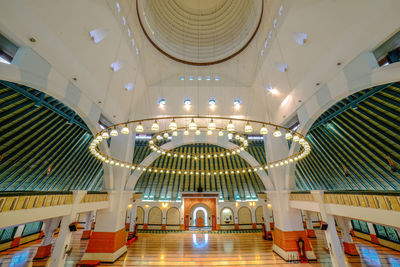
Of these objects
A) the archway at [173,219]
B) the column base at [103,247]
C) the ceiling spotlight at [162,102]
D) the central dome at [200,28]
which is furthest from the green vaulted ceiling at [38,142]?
the archway at [173,219]

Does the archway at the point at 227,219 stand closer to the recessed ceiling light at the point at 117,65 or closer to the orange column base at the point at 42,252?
the orange column base at the point at 42,252

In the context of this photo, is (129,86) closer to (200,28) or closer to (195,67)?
(195,67)

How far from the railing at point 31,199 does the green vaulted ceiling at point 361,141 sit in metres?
14.0

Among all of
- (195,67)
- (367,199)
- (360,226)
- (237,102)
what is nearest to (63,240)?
(195,67)

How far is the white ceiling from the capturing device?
195 inches

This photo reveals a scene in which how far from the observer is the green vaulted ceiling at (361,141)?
816cm

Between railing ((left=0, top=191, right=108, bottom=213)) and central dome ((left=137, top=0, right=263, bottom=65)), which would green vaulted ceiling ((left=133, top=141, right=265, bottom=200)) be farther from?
railing ((left=0, top=191, right=108, bottom=213))

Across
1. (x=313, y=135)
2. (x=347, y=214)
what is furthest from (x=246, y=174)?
(x=347, y=214)

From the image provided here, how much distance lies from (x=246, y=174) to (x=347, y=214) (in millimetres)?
15485

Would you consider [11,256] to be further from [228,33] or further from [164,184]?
[228,33]

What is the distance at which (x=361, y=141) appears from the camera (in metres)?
10.1

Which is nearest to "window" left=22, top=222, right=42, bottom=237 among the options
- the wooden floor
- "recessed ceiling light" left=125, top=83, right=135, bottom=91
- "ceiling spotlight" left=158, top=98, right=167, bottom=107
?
the wooden floor

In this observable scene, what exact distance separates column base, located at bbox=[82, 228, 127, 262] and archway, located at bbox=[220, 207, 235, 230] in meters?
12.7

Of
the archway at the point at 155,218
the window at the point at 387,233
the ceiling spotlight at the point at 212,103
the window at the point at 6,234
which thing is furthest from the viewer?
the archway at the point at 155,218
